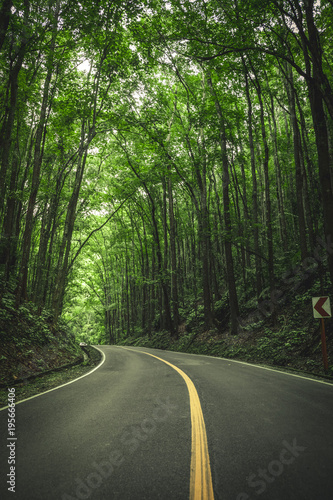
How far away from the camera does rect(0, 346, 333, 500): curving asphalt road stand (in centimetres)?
225

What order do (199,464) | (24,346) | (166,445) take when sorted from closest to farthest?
(199,464) < (166,445) < (24,346)

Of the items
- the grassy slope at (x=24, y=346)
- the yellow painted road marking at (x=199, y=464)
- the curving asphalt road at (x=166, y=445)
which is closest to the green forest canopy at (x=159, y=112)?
the grassy slope at (x=24, y=346)

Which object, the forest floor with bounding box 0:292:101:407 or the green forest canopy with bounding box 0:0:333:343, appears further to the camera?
the green forest canopy with bounding box 0:0:333:343

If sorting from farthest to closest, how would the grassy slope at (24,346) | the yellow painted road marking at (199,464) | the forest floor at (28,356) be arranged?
the grassy slope at (24,346) < the forest floor at (28,356) < the yellow painted road marking at (199,464)

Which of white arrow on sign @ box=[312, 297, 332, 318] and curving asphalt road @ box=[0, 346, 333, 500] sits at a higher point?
white arrow on sign @ box=[312, 297, 332, 318]

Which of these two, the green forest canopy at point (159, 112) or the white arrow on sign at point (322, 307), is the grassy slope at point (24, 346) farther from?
the white arrow on sign at point (322, 307)

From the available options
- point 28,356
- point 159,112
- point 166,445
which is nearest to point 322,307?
point 166,445

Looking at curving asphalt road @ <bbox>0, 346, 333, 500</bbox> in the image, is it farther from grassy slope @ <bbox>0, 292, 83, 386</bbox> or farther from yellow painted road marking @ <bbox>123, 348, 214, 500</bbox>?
grassy slope @ <bbox>0, 292, 83, 386</bbox>

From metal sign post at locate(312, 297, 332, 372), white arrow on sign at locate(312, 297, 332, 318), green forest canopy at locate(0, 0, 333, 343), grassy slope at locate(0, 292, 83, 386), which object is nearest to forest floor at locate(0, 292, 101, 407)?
grassy slope at locate(0, 292, 83, 386)

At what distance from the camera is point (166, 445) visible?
3053mm

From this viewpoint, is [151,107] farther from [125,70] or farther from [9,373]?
[9,373]

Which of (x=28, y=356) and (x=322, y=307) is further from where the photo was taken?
(x=28, y=356)

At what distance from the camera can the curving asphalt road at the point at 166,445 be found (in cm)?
225

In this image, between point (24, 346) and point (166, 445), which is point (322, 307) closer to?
point (166, 445)
